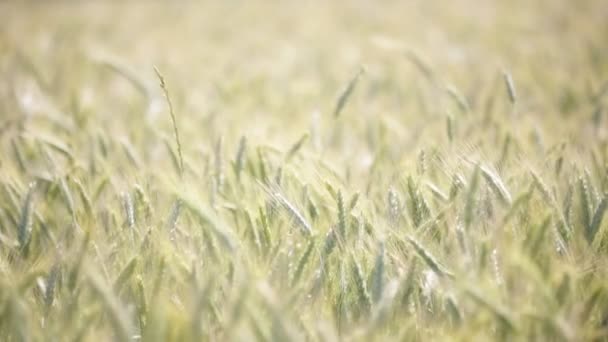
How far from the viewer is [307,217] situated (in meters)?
1.22

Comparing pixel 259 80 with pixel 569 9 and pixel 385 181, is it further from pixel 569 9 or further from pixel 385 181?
pixel 569 9

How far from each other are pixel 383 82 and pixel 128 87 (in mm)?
1617

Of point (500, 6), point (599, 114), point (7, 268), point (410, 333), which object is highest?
point (7, 268)

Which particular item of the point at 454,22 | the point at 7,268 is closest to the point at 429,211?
the point at 7,268

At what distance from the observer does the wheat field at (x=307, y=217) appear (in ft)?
2.98

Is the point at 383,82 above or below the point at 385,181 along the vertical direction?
below

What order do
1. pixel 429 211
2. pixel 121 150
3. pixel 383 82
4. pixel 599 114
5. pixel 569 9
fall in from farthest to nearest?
pixel 569 9 < pixel 383 82 < pixel 599 114 < pixel 121 150 < pixel 429 211

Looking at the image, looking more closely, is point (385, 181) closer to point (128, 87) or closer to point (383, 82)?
point (383, 82)

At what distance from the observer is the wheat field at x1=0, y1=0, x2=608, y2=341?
2.98 ft

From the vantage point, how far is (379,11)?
19.5ft

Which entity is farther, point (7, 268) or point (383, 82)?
point (383, 82)

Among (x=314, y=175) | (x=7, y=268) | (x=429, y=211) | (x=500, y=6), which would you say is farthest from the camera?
(x=500, y=6)

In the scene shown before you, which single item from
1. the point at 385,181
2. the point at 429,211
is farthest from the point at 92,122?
the point at 429,211

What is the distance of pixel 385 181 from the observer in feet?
4.77
